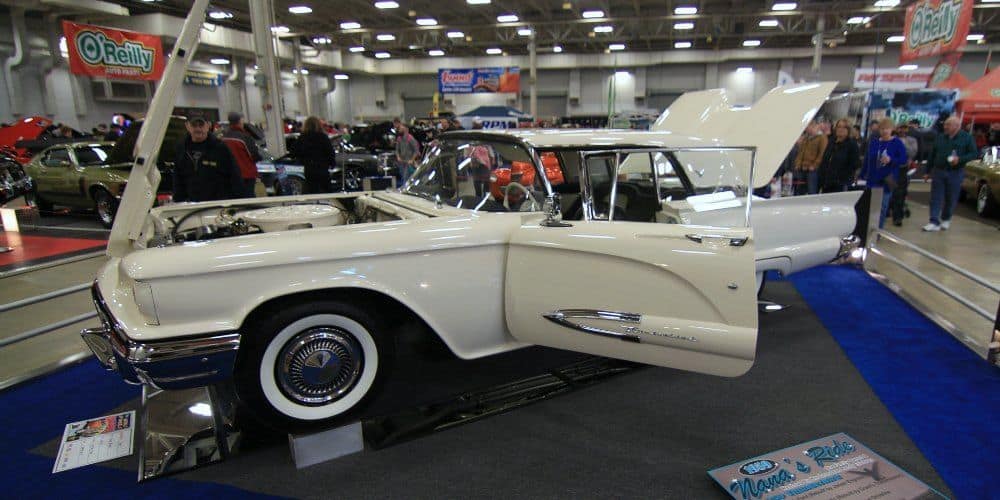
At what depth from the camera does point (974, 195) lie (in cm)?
959

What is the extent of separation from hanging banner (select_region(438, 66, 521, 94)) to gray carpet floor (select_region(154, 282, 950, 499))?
68.5 feet

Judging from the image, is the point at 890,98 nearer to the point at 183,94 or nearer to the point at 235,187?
the point at 235,187

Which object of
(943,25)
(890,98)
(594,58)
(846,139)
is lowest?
(846,139)

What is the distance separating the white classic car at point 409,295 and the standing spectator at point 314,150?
4268mm

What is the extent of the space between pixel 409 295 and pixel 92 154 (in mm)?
9159

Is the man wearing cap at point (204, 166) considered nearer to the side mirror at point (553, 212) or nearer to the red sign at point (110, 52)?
the side mirror at point (553, 212)

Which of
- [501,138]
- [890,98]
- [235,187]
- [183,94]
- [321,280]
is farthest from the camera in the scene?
[183,94]

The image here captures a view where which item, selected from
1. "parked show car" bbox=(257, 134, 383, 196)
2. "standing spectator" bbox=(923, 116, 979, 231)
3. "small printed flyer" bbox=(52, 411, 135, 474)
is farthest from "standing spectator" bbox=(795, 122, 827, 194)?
"small printed flyer" bbox=(52, 411, 135, 474)

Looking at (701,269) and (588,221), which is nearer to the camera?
(701,269)

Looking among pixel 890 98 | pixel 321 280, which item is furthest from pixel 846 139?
pixel 890 98

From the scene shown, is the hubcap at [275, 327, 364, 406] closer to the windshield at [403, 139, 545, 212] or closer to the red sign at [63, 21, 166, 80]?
the windshield at [403, 139, 545, 212]

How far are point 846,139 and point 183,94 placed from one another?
77.3ft

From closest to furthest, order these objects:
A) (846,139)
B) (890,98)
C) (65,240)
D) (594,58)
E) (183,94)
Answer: (846,139), (65,240), (890,98), (183,94), (594,58)

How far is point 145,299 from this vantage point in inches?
87.9
